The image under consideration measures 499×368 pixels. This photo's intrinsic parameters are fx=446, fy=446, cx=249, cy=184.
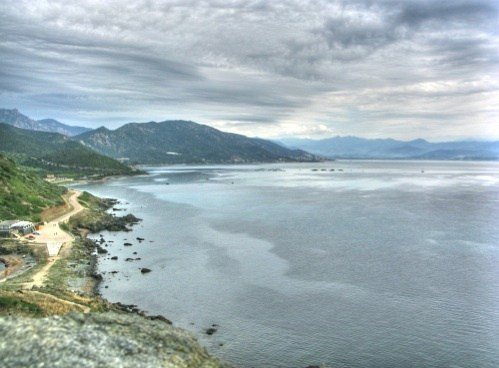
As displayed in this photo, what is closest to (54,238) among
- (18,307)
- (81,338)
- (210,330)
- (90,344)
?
(18,307)

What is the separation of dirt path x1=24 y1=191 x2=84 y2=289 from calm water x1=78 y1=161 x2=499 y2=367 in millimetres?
9805

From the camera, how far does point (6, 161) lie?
163125 mm

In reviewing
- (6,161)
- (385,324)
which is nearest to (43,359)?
(385,324)

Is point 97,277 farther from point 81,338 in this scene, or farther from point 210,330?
point 81,338

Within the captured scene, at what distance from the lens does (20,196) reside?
13700 cm

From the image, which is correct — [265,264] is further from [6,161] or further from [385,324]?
[6,161]

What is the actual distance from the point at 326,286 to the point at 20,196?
4119 inches

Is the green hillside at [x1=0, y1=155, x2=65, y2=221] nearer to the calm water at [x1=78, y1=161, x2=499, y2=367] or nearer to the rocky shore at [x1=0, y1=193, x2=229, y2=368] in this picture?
the calm water at [x1=78, y1=161, x2=499, y2=367]

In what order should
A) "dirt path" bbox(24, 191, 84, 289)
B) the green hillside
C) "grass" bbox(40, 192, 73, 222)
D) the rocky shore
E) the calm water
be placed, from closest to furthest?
1. the rocky shore
2. the calm water
3. "dirt path" bbox(24, 191, 84, 289)
4. the green hillside
5. "grass" bbox(40, 192, 73, 222)

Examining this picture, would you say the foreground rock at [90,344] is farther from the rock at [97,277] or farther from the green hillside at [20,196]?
the green hillside at [20,196]

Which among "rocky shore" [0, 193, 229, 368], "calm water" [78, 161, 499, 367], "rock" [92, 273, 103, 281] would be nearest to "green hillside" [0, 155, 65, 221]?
"calm water" [78, 161, 499, 367]

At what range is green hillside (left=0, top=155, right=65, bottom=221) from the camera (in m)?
124

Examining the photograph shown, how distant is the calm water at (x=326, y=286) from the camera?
5281 cm

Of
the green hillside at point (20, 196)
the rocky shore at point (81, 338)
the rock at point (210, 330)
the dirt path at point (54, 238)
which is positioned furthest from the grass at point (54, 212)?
the rock at point (210, 330)
